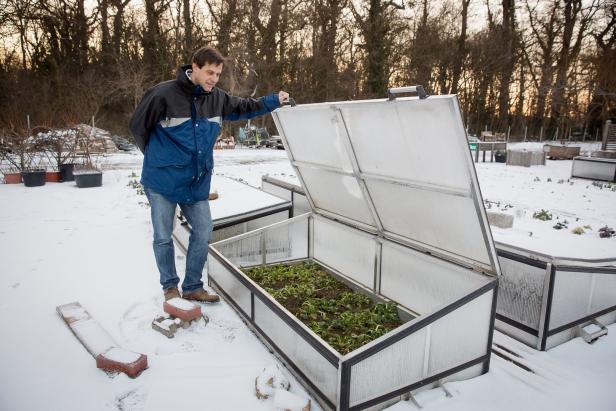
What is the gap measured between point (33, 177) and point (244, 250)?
7.29m

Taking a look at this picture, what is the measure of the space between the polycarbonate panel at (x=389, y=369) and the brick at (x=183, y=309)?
1.40 meters

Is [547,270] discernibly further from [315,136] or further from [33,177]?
[33,177]

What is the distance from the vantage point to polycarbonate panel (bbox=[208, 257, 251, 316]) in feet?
9.52

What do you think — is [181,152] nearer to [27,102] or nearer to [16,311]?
[16,311]

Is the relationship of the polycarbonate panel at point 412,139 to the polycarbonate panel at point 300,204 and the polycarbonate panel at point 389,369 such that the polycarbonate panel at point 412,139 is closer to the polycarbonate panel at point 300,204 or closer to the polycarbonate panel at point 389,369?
the polycarbonate panel at point 389,369

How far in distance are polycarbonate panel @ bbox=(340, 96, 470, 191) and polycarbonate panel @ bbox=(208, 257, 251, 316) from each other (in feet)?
4.23

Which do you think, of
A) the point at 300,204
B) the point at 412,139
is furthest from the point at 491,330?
the point at 300,204

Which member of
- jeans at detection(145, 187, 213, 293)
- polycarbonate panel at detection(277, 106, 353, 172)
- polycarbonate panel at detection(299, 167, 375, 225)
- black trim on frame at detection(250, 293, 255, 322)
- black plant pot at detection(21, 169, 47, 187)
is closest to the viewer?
black trim on frame at detection(250, 293, 255, 322)

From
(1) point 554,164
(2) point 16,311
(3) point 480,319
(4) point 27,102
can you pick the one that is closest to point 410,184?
(3) point 480,319

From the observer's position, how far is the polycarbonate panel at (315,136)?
3074 millimetres

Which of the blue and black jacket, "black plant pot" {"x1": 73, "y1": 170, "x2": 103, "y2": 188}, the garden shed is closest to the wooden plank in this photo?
the garden shed

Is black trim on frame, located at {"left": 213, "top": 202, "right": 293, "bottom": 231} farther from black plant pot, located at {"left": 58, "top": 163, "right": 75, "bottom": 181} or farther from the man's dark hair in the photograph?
black plant pot, located at {"left": 58, "top": 163, "right": 75, "bottom": 181}

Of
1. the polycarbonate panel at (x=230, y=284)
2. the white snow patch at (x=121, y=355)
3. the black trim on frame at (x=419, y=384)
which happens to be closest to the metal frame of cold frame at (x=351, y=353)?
the black trim on frame at (x=419, y=384)

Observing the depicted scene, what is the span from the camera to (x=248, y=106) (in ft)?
10.6
